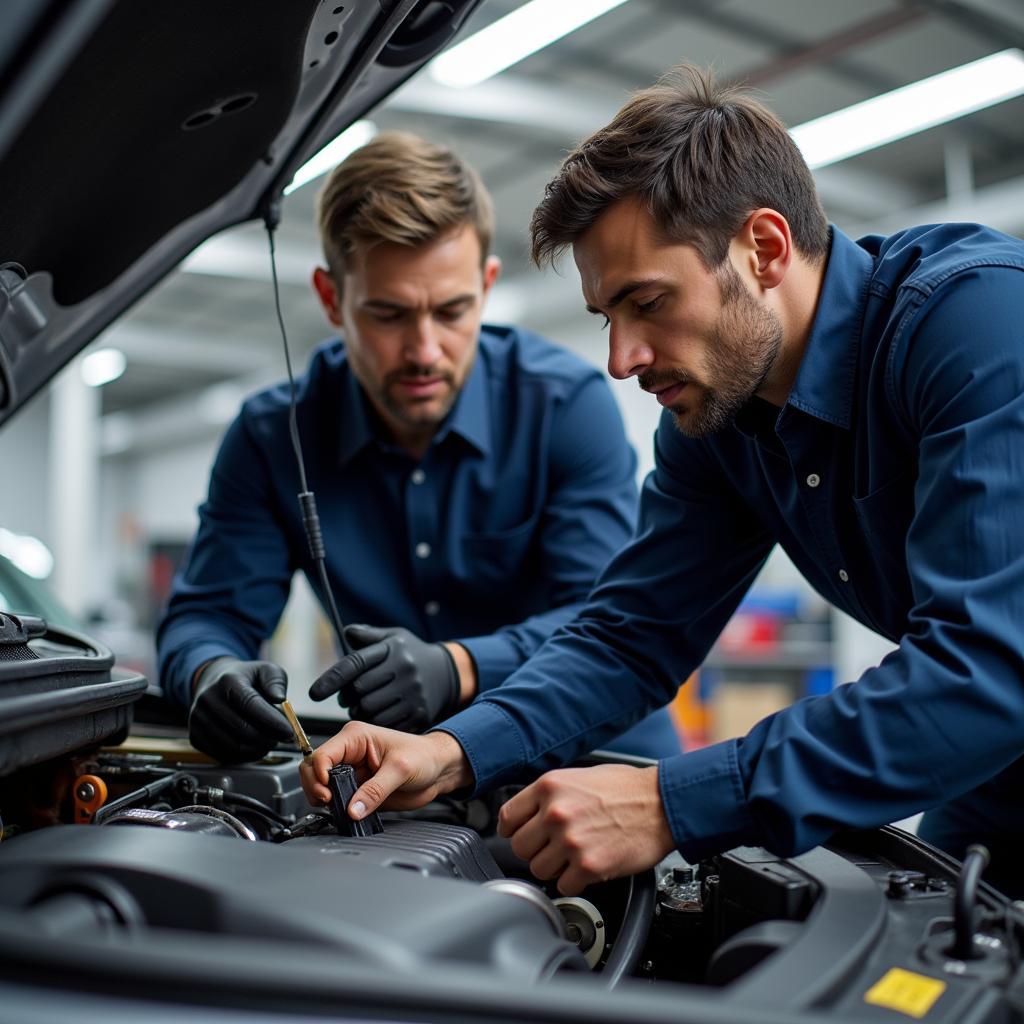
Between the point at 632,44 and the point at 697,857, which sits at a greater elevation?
the point at 632,44

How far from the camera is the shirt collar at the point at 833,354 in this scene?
1.18 m

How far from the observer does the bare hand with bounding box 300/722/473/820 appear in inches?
43.7

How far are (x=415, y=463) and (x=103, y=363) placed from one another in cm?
920

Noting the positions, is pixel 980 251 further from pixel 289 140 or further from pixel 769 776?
pixel 289 140

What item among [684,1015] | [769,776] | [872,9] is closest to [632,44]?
[872,9]

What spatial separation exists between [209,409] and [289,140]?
10942 millimetres

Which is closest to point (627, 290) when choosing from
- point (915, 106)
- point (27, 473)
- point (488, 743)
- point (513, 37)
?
point (488, 743)

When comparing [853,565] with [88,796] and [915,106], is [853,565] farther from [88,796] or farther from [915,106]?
[915,106]

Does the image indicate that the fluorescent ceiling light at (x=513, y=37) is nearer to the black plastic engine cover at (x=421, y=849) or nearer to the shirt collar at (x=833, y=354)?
the shirt collar at (x=833, y=354)

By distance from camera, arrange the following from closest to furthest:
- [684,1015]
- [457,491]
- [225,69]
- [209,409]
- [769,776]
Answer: [684,1015] → [769,776] → [225,69] → [457,491] → [209,409]

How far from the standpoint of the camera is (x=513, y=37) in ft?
13.5

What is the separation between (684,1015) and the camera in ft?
1.87

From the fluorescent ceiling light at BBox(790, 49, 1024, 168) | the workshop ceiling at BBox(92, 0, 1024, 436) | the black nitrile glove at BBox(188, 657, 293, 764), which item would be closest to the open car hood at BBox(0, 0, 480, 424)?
the black nitrile glove at BBox(188, 657, 293, 764)

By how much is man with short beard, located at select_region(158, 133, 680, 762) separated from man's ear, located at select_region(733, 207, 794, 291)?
60 cm
